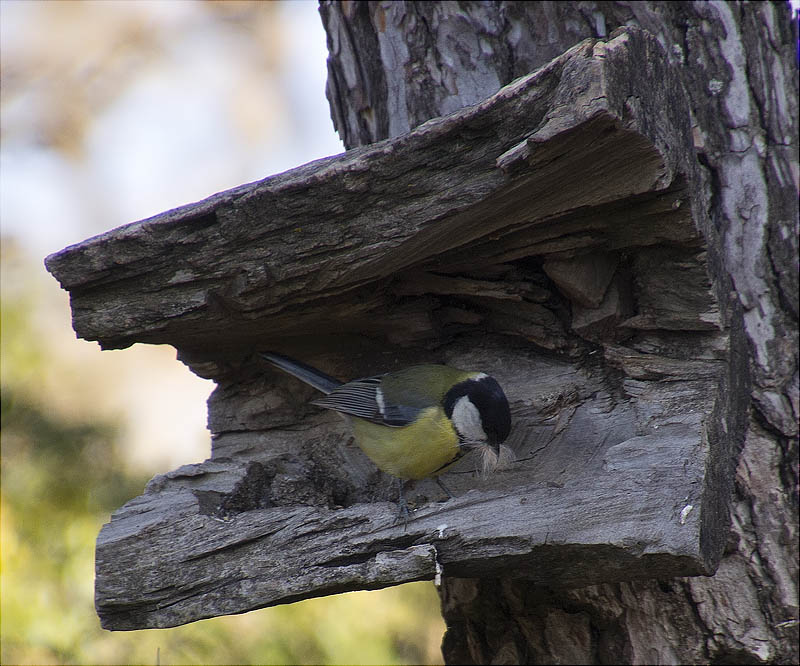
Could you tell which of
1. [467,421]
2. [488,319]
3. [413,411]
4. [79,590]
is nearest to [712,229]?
[488,319]

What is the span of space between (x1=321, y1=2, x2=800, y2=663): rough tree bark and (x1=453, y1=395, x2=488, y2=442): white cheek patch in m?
0.37

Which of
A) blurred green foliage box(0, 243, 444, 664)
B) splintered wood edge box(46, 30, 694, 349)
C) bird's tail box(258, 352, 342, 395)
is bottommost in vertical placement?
blurred green foliage box(0, 243, 444, 664)

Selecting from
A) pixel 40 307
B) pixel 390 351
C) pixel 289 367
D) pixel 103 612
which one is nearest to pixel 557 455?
pixel 390 351

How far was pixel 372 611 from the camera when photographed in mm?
2242

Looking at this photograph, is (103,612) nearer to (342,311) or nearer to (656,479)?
(342,311)

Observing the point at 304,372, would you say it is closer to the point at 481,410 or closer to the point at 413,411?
the point at 413,411

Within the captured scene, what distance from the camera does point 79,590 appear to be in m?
2.01

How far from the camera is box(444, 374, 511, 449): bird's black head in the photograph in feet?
5.19

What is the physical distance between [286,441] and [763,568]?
3.90ft

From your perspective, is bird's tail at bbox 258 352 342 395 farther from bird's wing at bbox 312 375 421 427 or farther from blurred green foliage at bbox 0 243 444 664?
blurred green foliage at bbox 0 243 444 664

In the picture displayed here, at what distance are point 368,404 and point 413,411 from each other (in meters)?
0.11

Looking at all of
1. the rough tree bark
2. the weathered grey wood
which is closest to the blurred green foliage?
the rough tree bark

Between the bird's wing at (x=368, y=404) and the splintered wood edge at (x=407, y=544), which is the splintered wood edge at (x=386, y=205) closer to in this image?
the bird's wing at (x=368, y=404)

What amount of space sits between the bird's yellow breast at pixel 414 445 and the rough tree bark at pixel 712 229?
0.36 m
